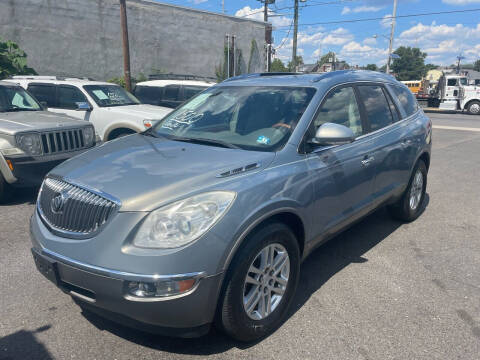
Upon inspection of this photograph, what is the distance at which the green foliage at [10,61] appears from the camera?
45.8ft

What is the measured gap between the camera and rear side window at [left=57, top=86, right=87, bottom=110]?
845cm

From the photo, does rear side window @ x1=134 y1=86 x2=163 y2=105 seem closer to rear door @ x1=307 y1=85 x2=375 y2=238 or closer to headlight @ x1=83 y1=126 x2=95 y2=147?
headlight @ x1=83 y1=126 x2=95 y2=147

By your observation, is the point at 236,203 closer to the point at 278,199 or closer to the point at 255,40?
the point at 278,199

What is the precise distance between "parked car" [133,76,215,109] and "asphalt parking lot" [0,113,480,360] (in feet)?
19.6

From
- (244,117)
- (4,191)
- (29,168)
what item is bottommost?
(4,191)

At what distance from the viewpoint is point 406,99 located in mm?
5102

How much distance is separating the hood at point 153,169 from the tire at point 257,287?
468 millimetres

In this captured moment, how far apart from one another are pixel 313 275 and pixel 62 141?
4126mm

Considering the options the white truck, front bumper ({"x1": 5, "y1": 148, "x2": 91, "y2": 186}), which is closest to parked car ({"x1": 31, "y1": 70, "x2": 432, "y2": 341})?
front bumper ({"x1": 5, "y1": 148, "x2": 91, "y2": 186})

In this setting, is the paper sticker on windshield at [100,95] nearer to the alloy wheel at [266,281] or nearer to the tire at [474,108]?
the alloy wheel at [266,281]

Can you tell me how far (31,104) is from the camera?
6770 millimetres

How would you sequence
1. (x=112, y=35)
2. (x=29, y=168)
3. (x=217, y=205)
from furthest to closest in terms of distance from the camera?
A: (x=112, y=35) → (x=29, y=168) → (x=217, y=205)

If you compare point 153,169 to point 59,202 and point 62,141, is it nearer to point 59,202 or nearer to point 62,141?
point 59,202

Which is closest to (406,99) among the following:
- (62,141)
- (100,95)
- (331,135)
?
(331,135)
